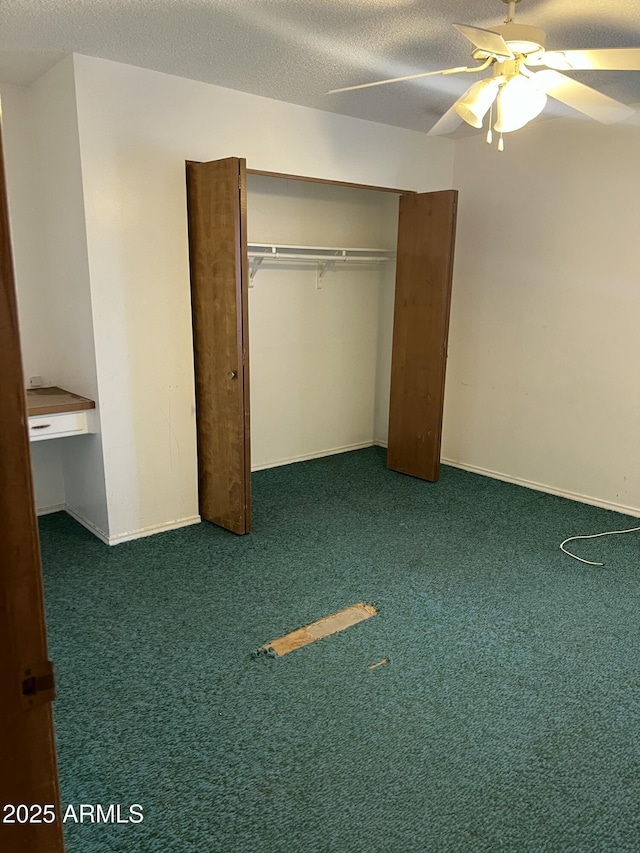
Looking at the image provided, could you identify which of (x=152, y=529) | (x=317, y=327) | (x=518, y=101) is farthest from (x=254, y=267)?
(x=518, y=101)

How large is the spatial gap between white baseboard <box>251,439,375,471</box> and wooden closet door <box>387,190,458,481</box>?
630mm

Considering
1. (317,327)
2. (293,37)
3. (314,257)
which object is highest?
(293,37)

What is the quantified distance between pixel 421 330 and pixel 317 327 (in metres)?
0.92

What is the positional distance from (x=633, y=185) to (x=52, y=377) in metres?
3.88

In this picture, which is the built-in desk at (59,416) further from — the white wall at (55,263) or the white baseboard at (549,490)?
the white baseboard at (549,490)

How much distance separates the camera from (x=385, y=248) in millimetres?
5363

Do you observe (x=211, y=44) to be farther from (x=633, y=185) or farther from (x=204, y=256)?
(x=633, y=185)

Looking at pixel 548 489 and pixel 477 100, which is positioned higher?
pixel 477 100

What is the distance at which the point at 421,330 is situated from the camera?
466 centimetres

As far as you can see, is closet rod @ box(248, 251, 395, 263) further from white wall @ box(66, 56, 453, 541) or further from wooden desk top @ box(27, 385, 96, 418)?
wooden desk top @ box(27, 385, 96, 418)

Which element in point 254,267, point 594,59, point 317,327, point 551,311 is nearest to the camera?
point 594,59

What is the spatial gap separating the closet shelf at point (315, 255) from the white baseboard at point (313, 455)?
1.44 meters

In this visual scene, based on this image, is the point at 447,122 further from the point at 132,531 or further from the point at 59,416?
the point at 132,531

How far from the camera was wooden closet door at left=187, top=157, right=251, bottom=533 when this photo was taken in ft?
11.0
